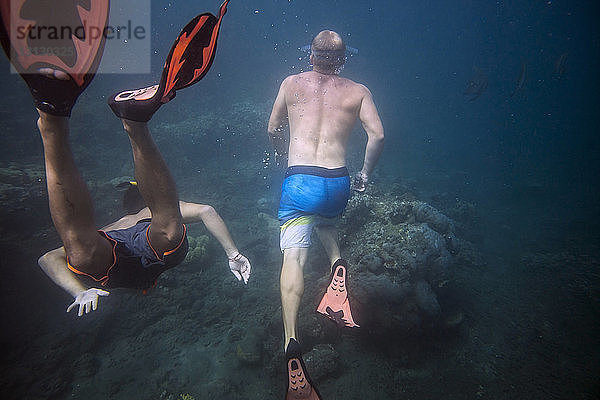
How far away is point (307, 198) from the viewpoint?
132 inches

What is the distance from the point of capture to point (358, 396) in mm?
3449

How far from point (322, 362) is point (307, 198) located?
7.36 ft

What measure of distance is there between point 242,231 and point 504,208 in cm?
936

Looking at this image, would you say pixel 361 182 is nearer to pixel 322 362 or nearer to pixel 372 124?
pixel 372 124

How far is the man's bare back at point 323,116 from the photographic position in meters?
3.50

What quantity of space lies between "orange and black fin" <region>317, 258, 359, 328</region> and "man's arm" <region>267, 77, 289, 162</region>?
193 cm

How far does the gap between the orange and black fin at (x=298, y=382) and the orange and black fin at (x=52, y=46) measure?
2760 mm

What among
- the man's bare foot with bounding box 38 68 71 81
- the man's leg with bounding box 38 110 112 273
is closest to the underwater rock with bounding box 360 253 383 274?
the man's leg with bounding box 38 110 112 273

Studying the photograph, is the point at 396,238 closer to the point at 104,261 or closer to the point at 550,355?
the point at 550,355

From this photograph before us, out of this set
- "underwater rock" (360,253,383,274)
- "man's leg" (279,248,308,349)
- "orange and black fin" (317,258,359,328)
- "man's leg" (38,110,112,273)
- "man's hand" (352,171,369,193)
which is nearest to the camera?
"man's leg" (38,110,112,273)

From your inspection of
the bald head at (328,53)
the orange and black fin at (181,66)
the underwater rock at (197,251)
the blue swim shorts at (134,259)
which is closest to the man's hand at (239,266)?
the blue swim shorts at (134,259)

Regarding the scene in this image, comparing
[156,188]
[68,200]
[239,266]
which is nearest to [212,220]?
[239,266]

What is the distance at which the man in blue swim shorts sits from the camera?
3.34 meters

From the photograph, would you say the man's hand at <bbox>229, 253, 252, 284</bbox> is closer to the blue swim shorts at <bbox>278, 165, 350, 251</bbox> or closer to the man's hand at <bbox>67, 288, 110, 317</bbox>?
the blue swim shorts at <bbox>278, 165, 350, 251</bbox>
